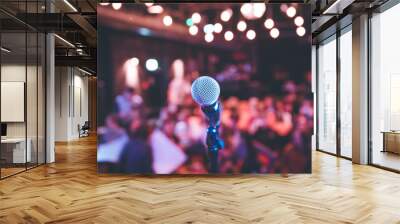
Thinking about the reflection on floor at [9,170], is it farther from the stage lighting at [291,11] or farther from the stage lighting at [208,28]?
A: the stage lighting at [291,11]

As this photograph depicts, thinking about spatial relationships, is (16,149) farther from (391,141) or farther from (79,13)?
(391,141)

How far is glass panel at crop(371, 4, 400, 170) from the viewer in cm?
702

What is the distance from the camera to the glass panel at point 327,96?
973cm

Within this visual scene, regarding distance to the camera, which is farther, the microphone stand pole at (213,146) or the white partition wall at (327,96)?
the white partition wall at (327,96)

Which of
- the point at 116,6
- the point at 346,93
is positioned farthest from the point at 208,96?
the point at 346,93

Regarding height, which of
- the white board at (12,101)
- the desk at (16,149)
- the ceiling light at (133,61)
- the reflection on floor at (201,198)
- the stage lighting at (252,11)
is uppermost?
the stage lighting at (252,11)

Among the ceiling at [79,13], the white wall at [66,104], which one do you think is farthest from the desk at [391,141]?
the white wall at [66,104]

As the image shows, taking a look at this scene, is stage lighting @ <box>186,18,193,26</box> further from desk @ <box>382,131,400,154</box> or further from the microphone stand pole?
desk @ <box>382,131,400,154</box>

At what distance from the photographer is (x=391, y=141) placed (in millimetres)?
7555

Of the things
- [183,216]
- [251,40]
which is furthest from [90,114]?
[183,216]

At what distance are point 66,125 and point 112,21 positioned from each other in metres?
10.1

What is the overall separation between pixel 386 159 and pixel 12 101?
290 inches

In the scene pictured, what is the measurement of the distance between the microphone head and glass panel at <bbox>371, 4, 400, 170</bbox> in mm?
3527

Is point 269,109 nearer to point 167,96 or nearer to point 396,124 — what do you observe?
point 167,96
